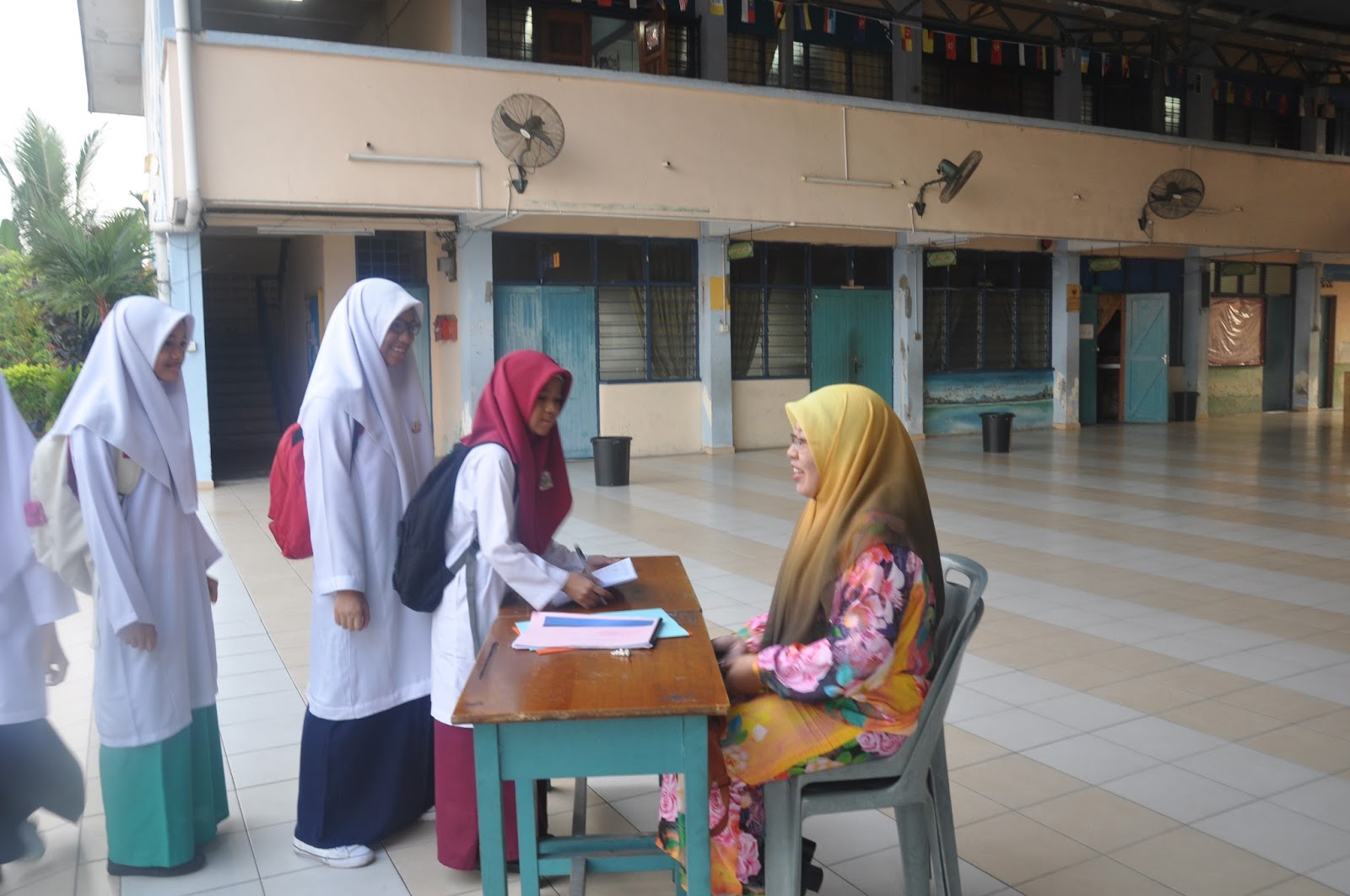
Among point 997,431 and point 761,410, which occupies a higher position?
point 761,410

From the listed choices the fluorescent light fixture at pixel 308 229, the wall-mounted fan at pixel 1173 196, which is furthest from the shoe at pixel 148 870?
the wall-mounted fan at pixel 1173 196

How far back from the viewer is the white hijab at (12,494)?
282cm

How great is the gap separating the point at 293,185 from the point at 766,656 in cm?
798

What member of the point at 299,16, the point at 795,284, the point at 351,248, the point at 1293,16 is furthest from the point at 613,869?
the point at 1293,16

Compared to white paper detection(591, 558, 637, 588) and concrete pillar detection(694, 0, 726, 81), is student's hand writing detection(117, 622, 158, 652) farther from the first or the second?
concrete pillar detection(694, 0, 726, 81)

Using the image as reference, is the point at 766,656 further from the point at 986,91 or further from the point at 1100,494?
the point at 986,91

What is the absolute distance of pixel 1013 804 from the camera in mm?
3193

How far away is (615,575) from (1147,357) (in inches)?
606

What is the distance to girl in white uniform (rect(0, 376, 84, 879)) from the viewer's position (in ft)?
9.29

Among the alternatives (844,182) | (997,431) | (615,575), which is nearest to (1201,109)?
(997,431)

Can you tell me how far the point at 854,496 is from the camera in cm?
216

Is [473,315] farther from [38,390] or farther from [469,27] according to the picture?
[38,390]

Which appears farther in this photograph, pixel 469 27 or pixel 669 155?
pixel 469 27

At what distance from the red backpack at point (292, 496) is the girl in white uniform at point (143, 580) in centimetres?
23
